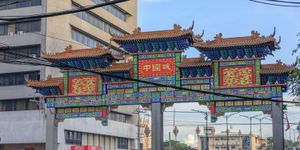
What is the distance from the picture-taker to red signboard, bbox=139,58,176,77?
1184 inches

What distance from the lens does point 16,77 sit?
5341cm

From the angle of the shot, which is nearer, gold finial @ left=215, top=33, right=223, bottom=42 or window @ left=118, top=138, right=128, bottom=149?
gold finial @ left=215, top=33, right=223, bottom=42

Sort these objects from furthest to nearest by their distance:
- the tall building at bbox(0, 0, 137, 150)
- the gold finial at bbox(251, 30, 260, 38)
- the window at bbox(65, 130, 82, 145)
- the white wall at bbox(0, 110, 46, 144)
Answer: the window at bbox(65, 130, 82, 145), the tall building at bbox(0, 0, 137, 150), the white wall at bbox(0, 110, 46, 144), the gold finial at bbox(251, 30, 260, 38)

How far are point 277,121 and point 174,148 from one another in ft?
395

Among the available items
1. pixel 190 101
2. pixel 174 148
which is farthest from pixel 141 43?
pixel 174 148

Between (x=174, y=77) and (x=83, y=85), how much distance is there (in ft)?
19.6

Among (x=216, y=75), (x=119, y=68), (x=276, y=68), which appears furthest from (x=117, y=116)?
(x=276, y=68)

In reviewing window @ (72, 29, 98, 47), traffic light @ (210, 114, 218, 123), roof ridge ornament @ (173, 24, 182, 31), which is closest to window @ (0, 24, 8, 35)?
window @ (72, 29, 98, 47)

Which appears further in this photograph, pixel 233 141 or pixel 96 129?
pixel 233 141

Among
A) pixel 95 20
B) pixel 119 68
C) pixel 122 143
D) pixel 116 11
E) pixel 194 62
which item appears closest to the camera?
pixel 194 62

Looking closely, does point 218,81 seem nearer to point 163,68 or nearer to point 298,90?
point 163,68

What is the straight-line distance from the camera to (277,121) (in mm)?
28094

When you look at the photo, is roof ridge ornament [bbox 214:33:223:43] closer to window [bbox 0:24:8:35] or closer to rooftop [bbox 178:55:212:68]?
rooftop [bbox 178:55:212:68]

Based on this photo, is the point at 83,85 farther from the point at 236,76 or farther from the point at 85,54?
the point at 236,76
